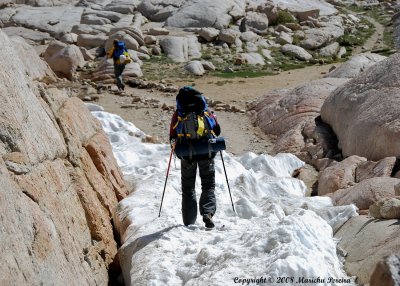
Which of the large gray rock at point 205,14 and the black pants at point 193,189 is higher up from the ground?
the black pants at point 193,189

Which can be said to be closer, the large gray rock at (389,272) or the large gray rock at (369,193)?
the large gray rock at (389,272)

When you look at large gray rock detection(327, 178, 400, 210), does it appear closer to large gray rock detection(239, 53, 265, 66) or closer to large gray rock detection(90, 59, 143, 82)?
large gray rock detection(90, 59, 143, 82)

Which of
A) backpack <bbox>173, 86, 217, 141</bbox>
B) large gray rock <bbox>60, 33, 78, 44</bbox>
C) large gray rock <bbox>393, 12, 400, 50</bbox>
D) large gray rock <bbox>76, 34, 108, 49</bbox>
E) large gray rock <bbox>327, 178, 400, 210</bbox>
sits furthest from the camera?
large gray rock <bbox>393, 12, 400, 50</bbox>

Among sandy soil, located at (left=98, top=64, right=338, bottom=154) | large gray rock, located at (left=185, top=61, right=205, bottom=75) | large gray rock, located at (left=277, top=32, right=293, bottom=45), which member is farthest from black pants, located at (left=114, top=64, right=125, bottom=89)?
large gray rock, located at (left=277, top=32, right=293, bottom=45)

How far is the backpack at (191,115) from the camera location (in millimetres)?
8430

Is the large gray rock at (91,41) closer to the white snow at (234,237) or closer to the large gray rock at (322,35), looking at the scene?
the large gray rock at (322,35)

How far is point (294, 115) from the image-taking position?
1856 centimetres

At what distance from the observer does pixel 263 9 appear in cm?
4600

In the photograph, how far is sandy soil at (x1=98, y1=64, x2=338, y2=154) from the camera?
17.9 meters

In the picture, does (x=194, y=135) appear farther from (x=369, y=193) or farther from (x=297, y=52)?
(x=297, y=52)

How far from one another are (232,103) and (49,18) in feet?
81.6

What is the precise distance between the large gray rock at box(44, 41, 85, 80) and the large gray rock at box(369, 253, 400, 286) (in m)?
23.7

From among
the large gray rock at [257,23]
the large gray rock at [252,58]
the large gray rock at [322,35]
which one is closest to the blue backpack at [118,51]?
the large gray rock at [252,58]

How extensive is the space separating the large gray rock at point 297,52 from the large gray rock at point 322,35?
197 centimetres
